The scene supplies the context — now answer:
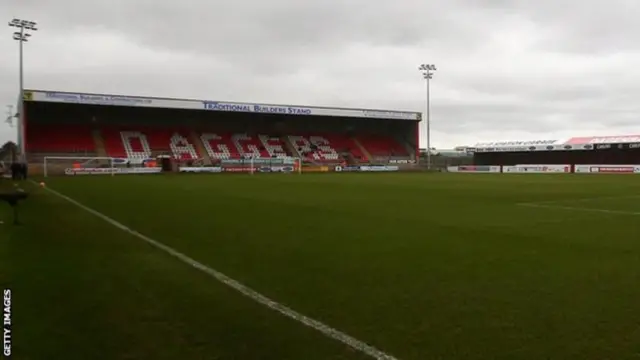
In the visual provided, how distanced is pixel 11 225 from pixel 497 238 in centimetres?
1032

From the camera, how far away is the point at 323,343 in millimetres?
4590

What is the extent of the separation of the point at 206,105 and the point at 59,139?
1621 cm

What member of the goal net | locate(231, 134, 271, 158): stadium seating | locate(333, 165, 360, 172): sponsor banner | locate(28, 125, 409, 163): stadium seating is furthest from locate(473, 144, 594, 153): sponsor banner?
the goal net

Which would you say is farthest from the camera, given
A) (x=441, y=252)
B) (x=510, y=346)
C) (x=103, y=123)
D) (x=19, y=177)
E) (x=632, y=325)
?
(x=103, y=123)

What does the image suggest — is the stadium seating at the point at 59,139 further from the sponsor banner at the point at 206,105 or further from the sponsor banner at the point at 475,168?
the sponsor banner at the point at 475,168

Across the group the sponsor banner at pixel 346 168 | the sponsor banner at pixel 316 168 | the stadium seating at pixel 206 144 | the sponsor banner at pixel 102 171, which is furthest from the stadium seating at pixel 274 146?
the sponsor banner at pixel 102 171

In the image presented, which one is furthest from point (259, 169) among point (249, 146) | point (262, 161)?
point (249, 146)

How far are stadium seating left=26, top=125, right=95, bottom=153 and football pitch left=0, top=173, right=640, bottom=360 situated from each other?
172ft

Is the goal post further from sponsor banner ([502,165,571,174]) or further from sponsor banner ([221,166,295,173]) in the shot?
sponsor banner ([502,165,571,174])

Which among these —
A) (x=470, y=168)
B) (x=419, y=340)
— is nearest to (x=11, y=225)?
(x=419, y=340)

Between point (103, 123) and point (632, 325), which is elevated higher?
point (103, 123)

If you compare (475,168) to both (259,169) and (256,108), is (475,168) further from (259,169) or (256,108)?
(256,108)

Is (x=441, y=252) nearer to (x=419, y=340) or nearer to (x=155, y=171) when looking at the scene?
(x=419, y=340)

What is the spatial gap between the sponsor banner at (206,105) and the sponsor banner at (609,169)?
23.7 meters
